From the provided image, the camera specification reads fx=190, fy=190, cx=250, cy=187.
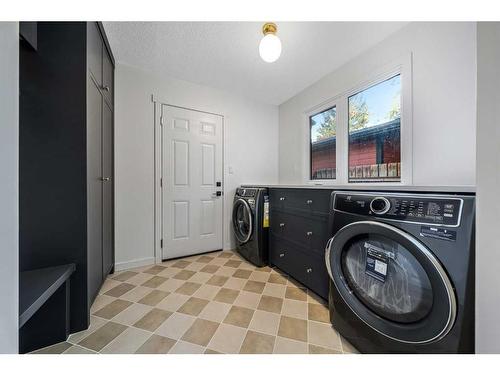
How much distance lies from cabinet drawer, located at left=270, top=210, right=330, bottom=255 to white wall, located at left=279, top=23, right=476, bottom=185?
2.77ft

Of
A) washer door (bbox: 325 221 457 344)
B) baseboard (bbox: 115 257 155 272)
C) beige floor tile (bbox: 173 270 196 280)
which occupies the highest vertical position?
washer door (bbox: 325 221 457 344)

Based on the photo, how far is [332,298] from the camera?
3.84 feet

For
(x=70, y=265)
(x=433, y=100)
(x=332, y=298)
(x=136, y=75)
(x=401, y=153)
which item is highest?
(x=136, y=75)

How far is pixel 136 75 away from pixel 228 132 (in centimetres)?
121

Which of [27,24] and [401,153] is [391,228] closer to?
[401,153]

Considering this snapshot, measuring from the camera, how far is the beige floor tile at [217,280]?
1.76 meters

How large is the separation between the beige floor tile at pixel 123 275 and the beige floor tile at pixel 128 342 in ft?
2.59

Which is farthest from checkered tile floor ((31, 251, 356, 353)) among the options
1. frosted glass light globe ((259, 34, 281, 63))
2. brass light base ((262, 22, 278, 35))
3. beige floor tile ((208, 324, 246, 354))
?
brass light base ((262, 22, 278, 35))

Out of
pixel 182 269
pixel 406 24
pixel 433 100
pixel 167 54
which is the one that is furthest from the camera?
pixel 182 269

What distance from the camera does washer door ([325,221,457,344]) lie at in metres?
0.74

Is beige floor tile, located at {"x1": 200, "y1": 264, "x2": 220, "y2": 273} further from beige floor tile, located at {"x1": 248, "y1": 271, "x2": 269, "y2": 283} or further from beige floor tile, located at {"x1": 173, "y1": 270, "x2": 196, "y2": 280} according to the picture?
beige floor tile, located at {"x1": 248, "y1": 271, "x2": 269, "y2": 283}

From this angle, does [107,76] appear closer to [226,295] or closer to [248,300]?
[226,295]

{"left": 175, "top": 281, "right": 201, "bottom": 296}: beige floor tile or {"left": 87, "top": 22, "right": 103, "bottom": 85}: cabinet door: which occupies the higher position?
{"left": 87, "top": 22, "right": 103, "bottom": 85}: cabinet door

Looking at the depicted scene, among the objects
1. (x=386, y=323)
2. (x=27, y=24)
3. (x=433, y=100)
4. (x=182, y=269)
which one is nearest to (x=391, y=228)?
(x=386, y=323)
